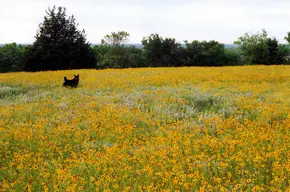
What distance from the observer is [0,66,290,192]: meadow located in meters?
5.24

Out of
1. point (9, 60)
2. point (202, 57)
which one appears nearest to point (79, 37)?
point (9, 60)

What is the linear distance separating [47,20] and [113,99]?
110ft

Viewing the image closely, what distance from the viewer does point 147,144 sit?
7160mm

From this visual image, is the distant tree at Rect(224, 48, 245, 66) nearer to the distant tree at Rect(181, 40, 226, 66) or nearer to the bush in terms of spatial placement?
the distant tree at Rect(181, 40, 226, 66)

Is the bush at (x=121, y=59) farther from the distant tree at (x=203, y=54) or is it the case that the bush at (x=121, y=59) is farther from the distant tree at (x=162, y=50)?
the distant tree at (x=203, y=54)

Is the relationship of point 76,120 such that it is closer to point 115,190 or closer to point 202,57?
point 115,190

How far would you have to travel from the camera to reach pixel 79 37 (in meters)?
42.3

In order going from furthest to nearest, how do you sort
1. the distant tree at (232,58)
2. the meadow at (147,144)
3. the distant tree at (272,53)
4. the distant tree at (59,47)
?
the distant tree at (232,58)
the distant tree at (272,53)
the distant tree at (59,47)
the meadow at (147,144)

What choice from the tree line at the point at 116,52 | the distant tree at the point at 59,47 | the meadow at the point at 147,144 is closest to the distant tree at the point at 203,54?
the tree line at the point at 116,52

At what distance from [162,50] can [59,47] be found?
24116 millimetres

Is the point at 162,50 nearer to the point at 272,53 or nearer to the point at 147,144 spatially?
the point at 272,53

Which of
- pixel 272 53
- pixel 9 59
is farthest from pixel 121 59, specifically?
pixel 272 53

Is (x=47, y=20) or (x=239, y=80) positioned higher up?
(x=47, y=20)

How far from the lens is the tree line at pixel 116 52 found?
40594mm
